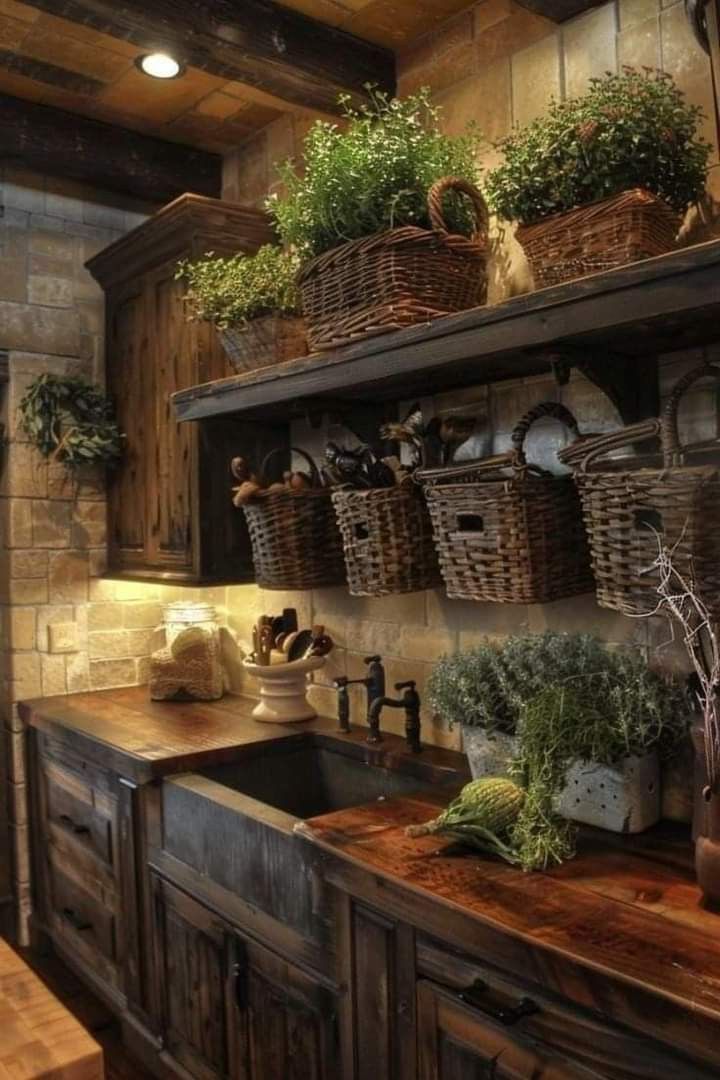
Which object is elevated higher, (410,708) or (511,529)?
(511,529)

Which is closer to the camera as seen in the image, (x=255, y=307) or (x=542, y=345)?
(x=542, y=345)

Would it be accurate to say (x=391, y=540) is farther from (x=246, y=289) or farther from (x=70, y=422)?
(x=70, y=422)

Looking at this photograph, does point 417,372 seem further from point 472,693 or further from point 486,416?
point 472,693

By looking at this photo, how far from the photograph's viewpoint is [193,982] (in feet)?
7.27

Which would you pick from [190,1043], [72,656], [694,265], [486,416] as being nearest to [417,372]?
[486,416]

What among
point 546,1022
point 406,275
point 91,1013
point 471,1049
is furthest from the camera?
point 91,1013

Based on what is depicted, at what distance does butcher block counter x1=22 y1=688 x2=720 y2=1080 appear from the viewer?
4.04 ft

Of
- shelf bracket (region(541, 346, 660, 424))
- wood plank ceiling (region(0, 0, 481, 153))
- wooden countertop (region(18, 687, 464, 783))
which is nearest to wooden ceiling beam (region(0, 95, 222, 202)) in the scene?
wood plank ceiling (region(0, 0, 481, 153))

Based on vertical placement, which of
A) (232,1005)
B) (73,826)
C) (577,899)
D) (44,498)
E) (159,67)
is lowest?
(232,1005)

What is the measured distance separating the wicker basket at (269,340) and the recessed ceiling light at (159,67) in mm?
824

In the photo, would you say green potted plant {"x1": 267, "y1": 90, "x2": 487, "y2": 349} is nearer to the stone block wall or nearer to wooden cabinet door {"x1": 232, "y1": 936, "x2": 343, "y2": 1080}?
wooden cabinet door {"x1": 232, "y1": 936, "x2": 343, "y2": 1080}

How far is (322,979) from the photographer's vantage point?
5.76 ft

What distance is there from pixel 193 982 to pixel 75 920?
2.62 feet

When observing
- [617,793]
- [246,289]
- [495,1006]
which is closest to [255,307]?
[246,289]
